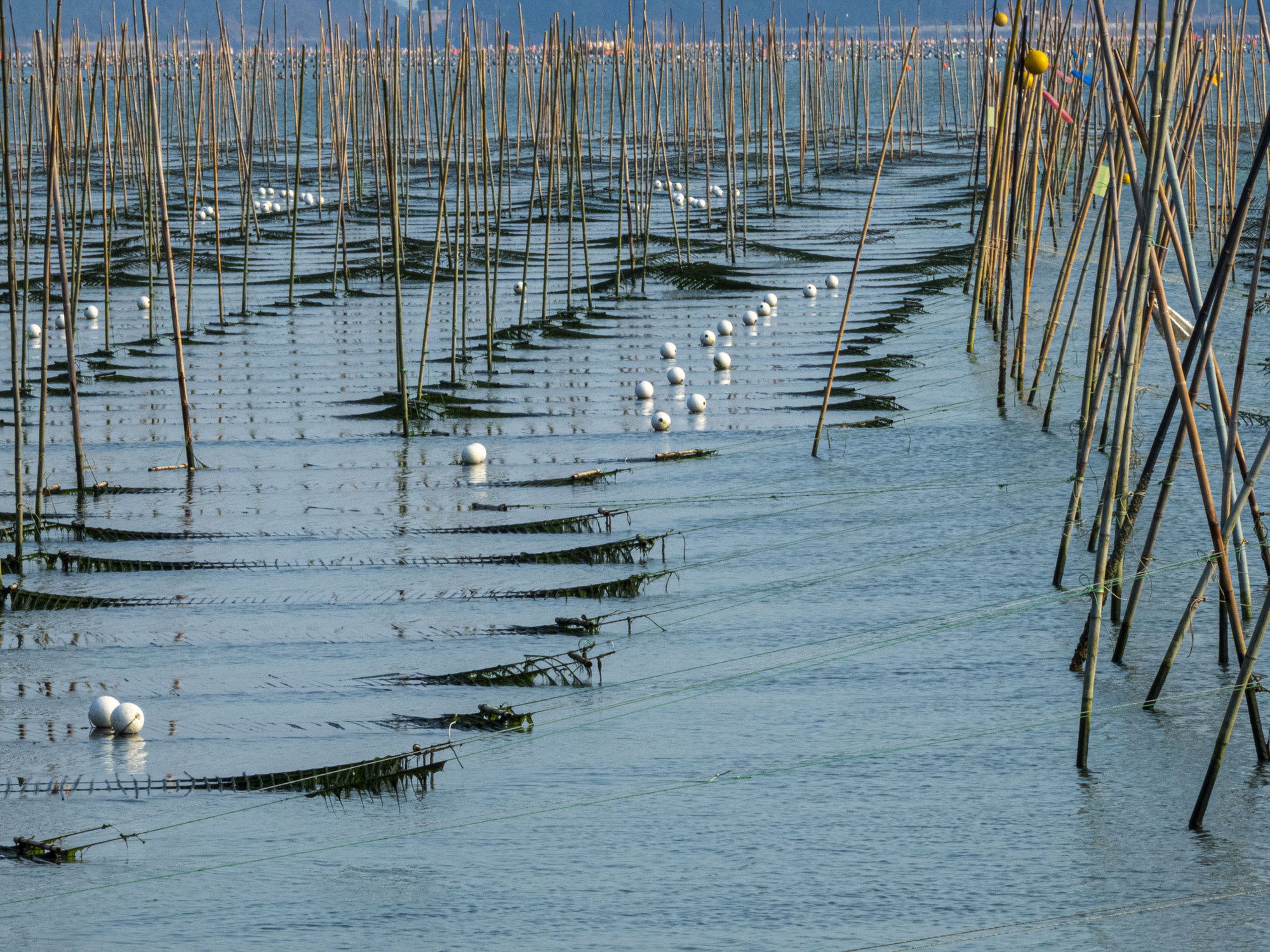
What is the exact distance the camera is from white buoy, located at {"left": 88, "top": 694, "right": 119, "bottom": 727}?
16.0 feet

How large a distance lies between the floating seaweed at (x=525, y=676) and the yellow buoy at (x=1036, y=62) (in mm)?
2558

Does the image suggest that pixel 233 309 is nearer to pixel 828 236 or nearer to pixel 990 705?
pixel 828 236

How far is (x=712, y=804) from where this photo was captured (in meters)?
4.20

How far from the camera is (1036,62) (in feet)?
18.1

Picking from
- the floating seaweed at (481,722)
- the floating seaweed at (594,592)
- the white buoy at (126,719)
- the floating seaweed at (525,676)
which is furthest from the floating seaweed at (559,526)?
the white buoy at (126,719)

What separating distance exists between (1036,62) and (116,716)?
153 inches

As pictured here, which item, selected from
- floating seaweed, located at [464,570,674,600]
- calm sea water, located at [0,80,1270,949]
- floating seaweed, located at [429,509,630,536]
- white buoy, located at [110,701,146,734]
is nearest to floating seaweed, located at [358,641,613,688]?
calm sea water, located at [0,80,1270,949]

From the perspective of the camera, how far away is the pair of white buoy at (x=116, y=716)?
4859 mm

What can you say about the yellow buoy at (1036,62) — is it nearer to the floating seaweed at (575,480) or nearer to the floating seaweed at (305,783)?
the floating seaweed at (305,783)

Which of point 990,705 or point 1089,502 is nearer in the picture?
point 990,705

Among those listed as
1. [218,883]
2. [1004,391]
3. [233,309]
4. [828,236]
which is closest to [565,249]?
[828,236]

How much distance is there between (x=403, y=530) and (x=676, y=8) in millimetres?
168926

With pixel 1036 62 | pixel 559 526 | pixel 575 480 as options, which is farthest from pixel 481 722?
pixel 575 480

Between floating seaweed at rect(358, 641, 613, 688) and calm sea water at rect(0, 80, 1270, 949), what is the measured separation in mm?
74
